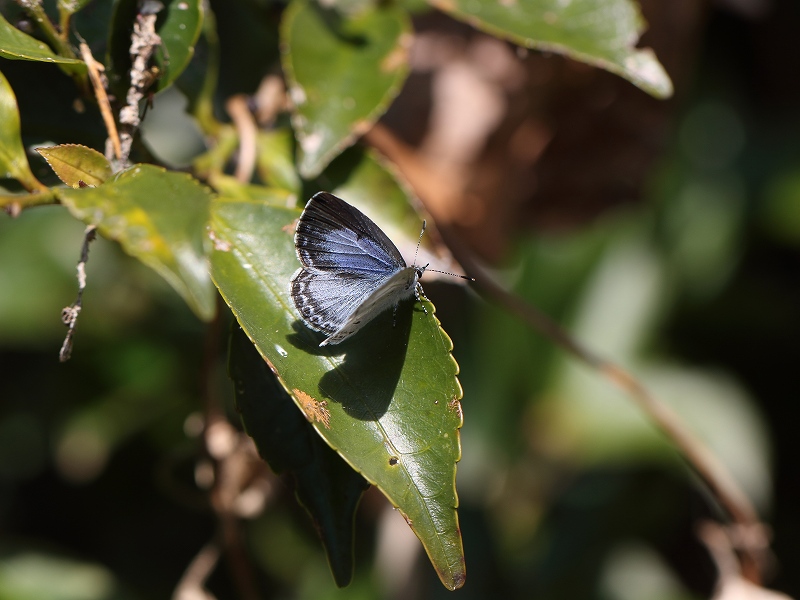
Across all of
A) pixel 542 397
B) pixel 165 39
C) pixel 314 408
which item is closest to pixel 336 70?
pixel 165 39

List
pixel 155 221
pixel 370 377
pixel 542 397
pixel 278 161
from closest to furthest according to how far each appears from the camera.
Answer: pixel 155 221 → pixel 370 377 → pixel 278 161 → pixel 542 397

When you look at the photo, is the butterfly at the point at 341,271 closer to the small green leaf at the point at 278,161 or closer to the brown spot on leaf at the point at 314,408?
the brown spot on leaf at the point at 314,408

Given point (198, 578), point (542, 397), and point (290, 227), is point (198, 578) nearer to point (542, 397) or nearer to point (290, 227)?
point (290, 227)

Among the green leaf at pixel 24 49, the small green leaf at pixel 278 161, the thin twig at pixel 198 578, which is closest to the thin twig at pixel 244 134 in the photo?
the small green leaf at pixel 278 161

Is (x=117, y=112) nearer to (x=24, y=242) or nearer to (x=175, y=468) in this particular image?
(x=175, y=468)

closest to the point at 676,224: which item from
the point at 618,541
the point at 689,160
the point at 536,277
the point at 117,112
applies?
the point at 689,160
